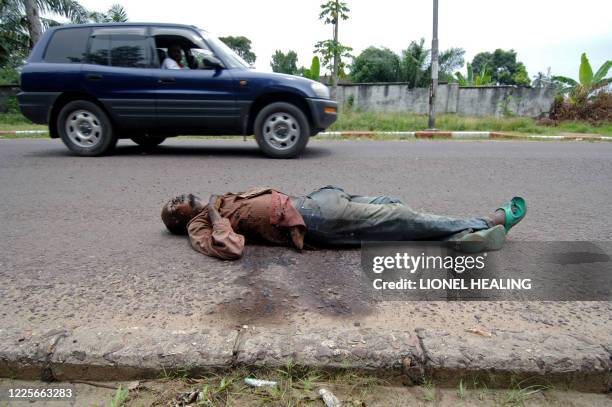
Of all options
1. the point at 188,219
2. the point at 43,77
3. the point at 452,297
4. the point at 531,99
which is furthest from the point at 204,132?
the point at 531,99

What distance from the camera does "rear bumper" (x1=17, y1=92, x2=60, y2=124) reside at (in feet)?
18.5

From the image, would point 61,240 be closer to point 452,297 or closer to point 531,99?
point 452,297

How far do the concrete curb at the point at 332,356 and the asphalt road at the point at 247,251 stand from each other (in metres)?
0.16

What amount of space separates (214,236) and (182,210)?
0.45 m

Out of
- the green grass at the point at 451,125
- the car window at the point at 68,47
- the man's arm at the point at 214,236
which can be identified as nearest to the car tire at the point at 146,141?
the car window at the point at 68,47

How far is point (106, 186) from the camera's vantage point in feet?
13.8

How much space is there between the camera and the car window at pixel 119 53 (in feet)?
18.7

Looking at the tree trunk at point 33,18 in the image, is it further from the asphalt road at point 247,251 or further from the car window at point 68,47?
the asphalt road at point 247,251

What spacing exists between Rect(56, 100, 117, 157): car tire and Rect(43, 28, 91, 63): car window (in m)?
0.64

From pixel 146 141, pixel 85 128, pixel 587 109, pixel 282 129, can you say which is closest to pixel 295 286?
pixel 282 129

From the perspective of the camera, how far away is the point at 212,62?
5594 millimetres

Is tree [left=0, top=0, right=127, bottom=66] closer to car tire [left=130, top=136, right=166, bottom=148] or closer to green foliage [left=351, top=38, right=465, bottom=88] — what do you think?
car tire [left=130, top=136, right=166, bottom=148]

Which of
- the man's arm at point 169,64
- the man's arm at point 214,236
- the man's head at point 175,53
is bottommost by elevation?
the man's arm at point 214,236

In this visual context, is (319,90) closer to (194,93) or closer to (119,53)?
(194,93)
